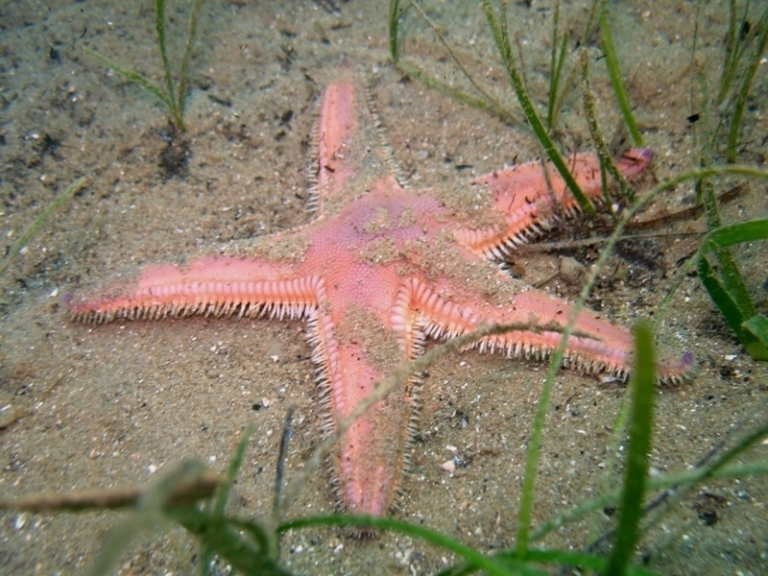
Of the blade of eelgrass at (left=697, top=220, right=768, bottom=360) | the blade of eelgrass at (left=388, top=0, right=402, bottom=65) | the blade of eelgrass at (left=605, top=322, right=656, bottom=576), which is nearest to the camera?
the blade of eelgrass at (left=605, top=322, right=656, bottom=576)

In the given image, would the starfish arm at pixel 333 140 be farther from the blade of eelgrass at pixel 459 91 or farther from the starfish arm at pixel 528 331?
the starfish arm at pixel 528 331

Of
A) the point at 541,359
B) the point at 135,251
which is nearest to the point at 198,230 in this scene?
the point at 135,251

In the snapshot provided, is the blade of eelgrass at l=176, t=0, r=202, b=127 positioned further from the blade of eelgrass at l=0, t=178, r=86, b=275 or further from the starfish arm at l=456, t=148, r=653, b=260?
the starfish arm at l=456, t=148, r=653, b=260

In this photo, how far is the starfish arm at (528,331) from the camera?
9.73ft

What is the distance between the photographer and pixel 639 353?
1.31m

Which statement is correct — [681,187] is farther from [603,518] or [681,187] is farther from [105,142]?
[105,142]

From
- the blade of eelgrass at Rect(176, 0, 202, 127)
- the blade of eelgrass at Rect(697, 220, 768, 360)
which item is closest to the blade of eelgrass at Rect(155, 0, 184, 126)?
the blade of eelgrass at Rect(176, 0, 202, 127)

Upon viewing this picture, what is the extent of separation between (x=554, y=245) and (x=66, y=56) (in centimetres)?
472

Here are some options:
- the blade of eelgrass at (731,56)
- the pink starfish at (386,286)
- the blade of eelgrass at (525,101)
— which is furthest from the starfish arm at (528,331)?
the blade of eelgrass at (731,56)

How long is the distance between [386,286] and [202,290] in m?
1.21

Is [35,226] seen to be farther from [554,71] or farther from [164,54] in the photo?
[554,71]

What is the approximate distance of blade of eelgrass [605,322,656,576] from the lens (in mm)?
1308

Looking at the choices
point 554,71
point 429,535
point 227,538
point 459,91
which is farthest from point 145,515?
point 459,91

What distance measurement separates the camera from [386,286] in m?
3.36
